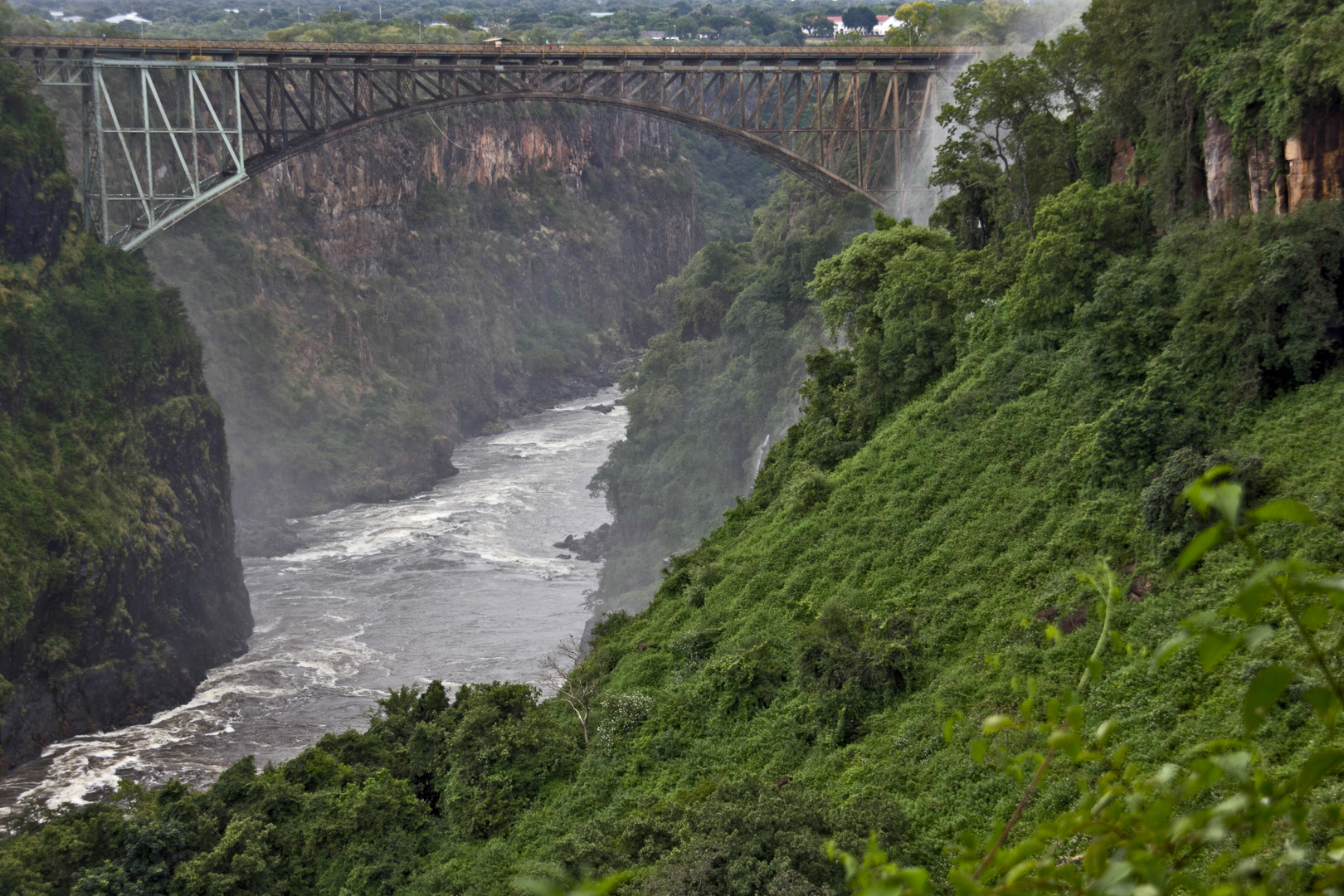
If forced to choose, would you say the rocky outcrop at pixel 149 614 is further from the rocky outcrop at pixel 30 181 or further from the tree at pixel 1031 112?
the tree at pixel 1031 112

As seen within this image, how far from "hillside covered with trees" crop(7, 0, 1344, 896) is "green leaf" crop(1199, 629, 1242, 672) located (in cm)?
498

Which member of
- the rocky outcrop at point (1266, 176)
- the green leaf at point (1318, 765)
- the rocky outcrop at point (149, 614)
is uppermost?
the rocky outcrop at point (1266, 176)

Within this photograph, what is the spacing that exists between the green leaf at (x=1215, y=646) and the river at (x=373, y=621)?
2874 centimetres

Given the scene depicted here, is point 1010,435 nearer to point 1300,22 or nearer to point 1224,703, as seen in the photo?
point 1300,22

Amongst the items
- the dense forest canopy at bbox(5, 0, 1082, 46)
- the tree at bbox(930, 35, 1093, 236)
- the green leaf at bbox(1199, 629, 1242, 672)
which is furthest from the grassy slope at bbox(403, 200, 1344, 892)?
the dense forest canopy at bbox(5, 0, 1082, 46)

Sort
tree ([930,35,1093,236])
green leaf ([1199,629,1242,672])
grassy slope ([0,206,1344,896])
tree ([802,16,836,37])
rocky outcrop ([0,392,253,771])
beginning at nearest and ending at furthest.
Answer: green leaf ([1199,629,1242,672]) → grassy slope ([0,206,1344,896]) → tree ([930,35,1093,236]) → rocky outcrop ([0,392,253,771]) → tree ([802,16,836,37])

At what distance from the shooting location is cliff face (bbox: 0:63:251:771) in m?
32.4

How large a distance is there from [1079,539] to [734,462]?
36.6m

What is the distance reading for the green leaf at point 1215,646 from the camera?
2.68 m

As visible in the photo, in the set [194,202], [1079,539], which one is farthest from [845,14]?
[1079,539]

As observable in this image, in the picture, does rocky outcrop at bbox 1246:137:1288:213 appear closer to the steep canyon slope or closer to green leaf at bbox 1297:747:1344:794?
green leaf at bbox 1297:747:1344:794

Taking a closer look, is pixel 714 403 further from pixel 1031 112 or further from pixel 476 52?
pixel 1031 112

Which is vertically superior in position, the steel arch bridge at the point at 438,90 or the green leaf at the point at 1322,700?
the steel arch bridge at the point at 438,90

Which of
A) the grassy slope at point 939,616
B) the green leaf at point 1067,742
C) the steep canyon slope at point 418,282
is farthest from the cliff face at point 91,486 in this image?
the green leaf at point 1067,742
